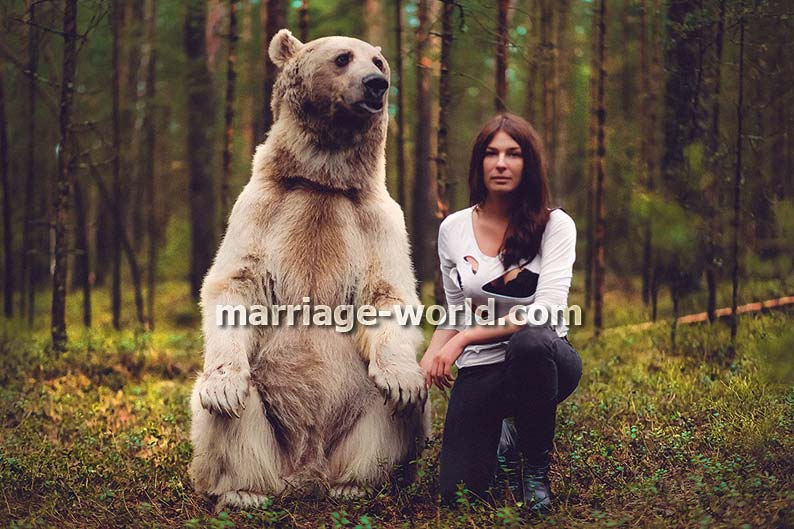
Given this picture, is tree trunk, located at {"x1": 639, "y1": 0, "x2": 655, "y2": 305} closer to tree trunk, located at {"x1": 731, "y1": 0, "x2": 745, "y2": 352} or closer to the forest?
the forest

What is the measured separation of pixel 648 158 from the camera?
493 inches

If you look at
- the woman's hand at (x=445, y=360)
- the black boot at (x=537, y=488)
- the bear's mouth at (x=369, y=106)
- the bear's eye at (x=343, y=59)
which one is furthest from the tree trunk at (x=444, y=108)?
the black boot at (x=537, y=488)

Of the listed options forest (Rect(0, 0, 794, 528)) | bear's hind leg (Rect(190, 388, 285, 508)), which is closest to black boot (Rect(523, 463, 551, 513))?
forest (Rect(0, 0, 794, 528))

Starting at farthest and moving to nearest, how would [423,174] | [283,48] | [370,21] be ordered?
1. [370,21]
2. [423,174]
3. [283,48]

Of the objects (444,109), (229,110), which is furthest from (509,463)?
(229,110)

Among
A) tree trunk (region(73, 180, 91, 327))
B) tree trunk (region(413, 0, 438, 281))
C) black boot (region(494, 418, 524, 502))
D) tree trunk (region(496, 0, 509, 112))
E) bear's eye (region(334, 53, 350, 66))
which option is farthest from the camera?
tree trunk (region(413, 0, 438, 281))

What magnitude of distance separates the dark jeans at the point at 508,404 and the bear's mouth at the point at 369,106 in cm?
134

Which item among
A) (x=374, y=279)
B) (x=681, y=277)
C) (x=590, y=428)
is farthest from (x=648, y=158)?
(x=374, y=279)

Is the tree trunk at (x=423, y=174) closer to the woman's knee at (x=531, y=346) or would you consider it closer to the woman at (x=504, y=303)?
the woman at (x=504, y=303)

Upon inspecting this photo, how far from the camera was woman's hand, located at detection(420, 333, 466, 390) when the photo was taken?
3.92 m

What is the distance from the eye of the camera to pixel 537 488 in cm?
390

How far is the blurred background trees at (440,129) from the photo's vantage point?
704 cm

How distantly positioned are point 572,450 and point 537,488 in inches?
34.1

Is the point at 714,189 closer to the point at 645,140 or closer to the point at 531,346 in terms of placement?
the point at 531,346
